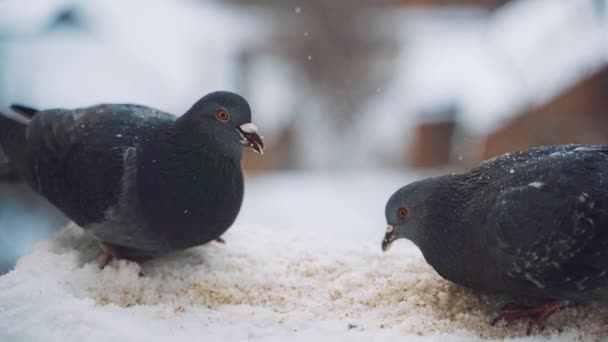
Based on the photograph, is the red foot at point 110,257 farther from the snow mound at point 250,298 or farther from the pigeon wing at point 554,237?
the pigeon wing at point 554,237

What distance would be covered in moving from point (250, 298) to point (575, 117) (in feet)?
9.93

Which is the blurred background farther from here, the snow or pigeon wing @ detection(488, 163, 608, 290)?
pigeon wing @ detection(488, 163, 608, 290)

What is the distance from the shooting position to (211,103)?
248 centimetres

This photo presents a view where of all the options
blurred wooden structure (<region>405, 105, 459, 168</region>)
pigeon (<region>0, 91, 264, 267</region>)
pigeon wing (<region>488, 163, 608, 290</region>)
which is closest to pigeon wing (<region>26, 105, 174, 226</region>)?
pigeon (<region>0, 91, 264, 267</region>)

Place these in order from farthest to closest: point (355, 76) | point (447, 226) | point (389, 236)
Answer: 1. point (355, 76)
2. point (389, 236)
3. point (447, 226)

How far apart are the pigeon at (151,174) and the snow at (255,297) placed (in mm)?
186

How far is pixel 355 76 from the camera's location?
5.68 metres

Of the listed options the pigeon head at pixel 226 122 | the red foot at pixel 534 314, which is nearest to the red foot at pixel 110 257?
the pigeon head at pixel 226 122

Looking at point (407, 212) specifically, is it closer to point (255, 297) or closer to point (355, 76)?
A: point (255, 297)

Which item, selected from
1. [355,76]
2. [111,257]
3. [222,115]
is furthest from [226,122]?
[355,76]

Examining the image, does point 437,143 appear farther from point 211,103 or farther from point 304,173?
point 211,103

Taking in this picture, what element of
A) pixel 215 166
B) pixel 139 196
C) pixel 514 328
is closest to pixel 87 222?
pixel 139 196

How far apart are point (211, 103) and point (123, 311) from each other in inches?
34.4

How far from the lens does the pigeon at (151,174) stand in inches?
98.0
